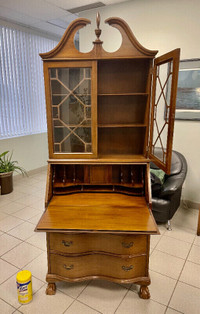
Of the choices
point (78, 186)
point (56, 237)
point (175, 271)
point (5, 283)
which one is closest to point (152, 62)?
point (78, 186)

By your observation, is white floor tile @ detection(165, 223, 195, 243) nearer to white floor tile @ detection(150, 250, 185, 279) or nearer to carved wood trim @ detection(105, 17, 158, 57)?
white floor tile @ detection(150, 250, 185, 279)

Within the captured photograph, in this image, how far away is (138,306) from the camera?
1.75 meters

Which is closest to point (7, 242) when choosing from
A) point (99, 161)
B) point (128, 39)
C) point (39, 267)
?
point (39, 267)

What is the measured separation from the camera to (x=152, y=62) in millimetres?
1822

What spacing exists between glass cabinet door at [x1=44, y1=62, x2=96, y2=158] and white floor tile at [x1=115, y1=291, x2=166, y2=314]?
1.17m

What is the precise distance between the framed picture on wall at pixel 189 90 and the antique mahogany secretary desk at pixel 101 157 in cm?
118

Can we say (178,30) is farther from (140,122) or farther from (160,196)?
(160,196)

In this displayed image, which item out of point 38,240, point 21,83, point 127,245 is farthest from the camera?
point 21,83

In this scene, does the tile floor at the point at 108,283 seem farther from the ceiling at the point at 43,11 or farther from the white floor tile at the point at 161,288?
the ceiling at the point at 43,11

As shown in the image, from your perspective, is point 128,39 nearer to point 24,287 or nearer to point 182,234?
point 24,287

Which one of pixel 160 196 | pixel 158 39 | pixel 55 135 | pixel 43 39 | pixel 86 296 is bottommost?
pixel 86 296

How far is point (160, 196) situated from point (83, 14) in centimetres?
297

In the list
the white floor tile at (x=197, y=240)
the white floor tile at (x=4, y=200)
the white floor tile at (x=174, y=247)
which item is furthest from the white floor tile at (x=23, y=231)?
the white floor tile at (x=197, y=240)

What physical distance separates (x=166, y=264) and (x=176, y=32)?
275 centimetres
